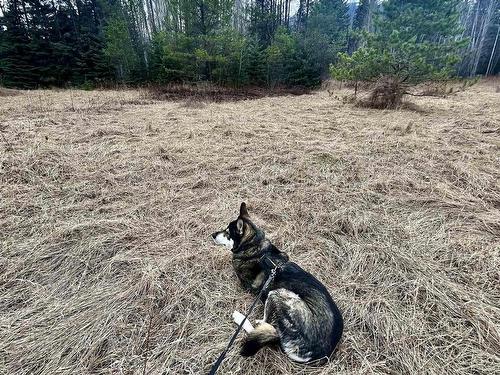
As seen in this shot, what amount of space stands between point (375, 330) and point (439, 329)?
0.41m

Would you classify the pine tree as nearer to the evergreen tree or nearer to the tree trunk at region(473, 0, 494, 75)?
the evergreen tree

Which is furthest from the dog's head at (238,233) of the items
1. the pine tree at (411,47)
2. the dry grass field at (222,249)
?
the pine tree at (411,47)

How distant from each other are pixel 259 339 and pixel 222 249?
0.94 m

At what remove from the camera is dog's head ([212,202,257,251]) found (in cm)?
195

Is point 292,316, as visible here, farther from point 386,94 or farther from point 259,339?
point 386,94

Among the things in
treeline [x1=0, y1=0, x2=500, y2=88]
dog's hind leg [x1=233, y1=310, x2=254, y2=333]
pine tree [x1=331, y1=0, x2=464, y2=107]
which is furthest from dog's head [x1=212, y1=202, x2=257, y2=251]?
treeline [x1=0, y1=0, x2=500, y2=88]

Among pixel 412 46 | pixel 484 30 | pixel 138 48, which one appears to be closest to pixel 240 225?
pixel 412 46

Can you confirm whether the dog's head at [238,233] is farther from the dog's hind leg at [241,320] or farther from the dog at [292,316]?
the dog's hind leg at [241,320]

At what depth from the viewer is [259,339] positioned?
53.2 inches

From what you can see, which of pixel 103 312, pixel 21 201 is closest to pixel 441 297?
pixel 103 312

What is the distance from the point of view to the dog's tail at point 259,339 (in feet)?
4.34

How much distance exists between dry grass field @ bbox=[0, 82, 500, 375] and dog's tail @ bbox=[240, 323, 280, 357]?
0.29 feet

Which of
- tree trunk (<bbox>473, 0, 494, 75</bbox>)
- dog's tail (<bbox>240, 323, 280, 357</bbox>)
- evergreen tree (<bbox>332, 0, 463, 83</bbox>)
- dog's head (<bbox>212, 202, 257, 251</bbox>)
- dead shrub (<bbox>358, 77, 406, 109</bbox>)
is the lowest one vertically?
dog's tail (<bbox>240, 323, 280, 357</bbox>)

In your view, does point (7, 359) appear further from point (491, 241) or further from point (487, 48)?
point (487, 48)
